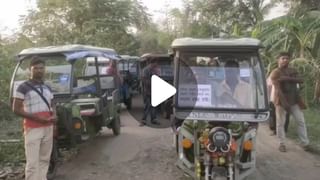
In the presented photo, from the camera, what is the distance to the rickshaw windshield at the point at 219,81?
7.84m

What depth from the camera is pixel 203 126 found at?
7570 millimetres

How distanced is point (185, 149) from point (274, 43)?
12.5 m

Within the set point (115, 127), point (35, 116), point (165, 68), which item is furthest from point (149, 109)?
point (35, 116)

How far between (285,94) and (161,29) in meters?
42.2

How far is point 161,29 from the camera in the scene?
5222cm

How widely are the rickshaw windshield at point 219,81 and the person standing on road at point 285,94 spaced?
8.79 feet

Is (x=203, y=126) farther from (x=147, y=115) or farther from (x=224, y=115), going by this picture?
(x=147, y=115)

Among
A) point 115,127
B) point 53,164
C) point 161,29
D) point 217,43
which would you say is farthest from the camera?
point 161,29

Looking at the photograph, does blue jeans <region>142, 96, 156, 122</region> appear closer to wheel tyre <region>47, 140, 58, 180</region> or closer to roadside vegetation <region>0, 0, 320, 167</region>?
roadside vegetation <region>0, 0, 320, 167</region>

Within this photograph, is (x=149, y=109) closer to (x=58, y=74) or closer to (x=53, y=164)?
(x=58, y=74)

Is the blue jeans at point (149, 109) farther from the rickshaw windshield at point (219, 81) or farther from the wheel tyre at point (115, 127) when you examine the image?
the rickshaw windshield at point (219, 81)

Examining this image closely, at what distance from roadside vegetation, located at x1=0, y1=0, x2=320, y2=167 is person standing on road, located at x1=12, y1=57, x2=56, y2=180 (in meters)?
2.33

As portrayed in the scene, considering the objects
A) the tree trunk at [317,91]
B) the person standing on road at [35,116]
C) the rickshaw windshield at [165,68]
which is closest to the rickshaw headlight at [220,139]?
the person standing on road at [35,116]

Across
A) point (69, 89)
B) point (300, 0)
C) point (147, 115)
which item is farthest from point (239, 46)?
point (300, 0)
